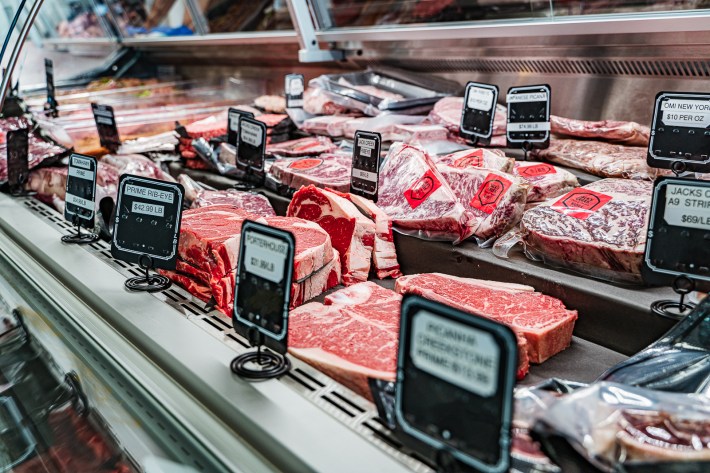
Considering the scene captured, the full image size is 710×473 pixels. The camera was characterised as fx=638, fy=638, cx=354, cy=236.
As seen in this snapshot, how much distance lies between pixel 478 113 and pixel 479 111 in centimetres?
2

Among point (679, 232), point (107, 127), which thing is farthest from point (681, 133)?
point (107, 127)

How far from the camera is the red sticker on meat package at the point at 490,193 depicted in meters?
2.17

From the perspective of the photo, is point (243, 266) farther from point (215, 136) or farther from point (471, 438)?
point (215, 136)

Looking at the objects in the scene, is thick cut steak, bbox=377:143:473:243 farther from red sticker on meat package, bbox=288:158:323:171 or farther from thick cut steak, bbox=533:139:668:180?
thick cut steak, bbox=533:139:668:180

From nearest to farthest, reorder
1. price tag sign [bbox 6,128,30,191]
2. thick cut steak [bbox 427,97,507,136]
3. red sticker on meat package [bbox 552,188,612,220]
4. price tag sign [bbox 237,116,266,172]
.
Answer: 1. red sticker on meat package [bbox 552,188,612,220]
2. price tag sign [bbox 237,116,266,172]
3. price tag sign [bbox 6,128,30,191]
4. thick cut steak [bbox 427,97,507,136]

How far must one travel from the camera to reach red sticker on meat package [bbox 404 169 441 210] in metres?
2.26

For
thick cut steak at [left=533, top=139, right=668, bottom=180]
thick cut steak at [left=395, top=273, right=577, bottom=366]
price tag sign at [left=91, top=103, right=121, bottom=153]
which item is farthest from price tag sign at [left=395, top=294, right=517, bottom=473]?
price tag sign at [left=91, top=103, right=121, bottom=153]

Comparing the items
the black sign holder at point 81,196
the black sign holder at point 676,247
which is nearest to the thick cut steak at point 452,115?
the black sign holder at point 676,247

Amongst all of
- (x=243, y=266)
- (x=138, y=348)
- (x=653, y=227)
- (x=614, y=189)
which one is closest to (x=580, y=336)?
(x=653, y=227)

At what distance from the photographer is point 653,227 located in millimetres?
1523

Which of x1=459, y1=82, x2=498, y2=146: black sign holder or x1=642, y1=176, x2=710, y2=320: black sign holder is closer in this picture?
x1=642, y1=176, x2=710, y2=320: black sign holder

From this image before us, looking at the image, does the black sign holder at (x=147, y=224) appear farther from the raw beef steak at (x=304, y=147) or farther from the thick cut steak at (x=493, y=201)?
the raw beef steak at (x=304, y=147)

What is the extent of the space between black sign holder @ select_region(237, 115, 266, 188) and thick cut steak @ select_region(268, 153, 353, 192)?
8cm

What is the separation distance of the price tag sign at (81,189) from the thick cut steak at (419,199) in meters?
1.02
